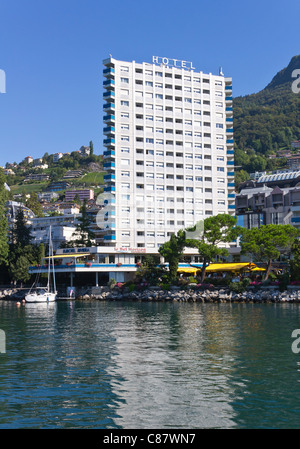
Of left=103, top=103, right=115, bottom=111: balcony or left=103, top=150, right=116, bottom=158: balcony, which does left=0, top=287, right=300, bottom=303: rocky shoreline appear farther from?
left=103, top=103, right=115, bottom=111: balcony

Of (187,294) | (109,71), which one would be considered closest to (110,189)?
(109,71)

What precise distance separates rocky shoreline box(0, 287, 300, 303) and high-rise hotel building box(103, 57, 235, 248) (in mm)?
18737

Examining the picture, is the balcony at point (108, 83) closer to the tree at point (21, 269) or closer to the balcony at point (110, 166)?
the balcony at point (110, 166)

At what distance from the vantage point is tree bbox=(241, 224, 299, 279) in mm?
92062

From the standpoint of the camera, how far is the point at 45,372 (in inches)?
1152

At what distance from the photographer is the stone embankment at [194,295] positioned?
284ft

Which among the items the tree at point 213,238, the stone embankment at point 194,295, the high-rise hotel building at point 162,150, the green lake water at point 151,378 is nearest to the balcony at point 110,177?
the high-rise hotel building at point 162,150

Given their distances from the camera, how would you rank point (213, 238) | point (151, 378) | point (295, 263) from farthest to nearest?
point (213, 238) → point (295, 263) → point (151, 378)

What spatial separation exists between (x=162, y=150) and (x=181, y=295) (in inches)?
1972

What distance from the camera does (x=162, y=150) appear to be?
136 metres

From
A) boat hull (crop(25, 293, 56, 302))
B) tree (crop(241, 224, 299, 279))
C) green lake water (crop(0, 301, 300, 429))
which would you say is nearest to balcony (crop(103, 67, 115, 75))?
tree (crop(241, 224, 299, 279))

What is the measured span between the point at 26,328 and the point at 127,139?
8701 cm

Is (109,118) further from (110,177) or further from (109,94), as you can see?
(110,177)

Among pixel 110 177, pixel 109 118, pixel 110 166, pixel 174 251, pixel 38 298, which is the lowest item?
pixel 38 298
